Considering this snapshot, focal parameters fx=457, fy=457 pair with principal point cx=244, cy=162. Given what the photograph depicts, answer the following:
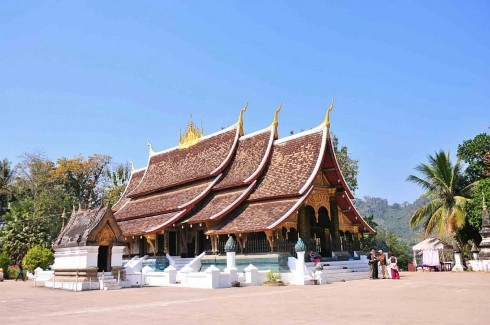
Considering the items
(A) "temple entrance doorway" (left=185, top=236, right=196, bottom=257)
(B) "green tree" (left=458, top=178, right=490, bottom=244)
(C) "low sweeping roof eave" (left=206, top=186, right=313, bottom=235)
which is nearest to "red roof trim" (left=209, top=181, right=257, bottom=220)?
(C) "low sweeping roof eave" (left=206, top=186, right=313, bottom=235)

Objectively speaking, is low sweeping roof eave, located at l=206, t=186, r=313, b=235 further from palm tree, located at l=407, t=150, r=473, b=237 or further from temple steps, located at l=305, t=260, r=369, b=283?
palm tree, located at l=407, t=150, r=473, b=237

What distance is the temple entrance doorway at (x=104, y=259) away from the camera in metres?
16.9

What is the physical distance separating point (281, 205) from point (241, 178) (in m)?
3.26

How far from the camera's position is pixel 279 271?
1681cm

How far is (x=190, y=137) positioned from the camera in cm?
2773

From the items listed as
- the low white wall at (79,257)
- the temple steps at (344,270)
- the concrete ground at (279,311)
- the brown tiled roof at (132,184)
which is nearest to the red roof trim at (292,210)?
the temple steps at (344,270)

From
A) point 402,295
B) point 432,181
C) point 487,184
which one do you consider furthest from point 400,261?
point 402,295

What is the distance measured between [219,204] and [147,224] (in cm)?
419

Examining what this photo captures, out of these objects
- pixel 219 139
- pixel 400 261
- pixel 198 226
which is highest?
pixel 219 139

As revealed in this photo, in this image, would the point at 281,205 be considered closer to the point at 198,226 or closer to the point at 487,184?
the point at 198,226

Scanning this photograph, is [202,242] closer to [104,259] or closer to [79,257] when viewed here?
[104,259]

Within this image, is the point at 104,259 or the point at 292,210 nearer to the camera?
the point at 104,259

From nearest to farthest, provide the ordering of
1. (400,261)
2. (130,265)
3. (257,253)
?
(257,253) → (130,265) → (400,261)

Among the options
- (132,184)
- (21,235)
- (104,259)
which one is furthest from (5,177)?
(104,259)
